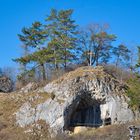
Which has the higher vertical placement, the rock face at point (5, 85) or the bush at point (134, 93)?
the rock face at point (5, 85)

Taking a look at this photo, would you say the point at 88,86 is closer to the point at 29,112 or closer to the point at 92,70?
the point at 92,70

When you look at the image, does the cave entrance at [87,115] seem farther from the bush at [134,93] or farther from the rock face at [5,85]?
the rock face at [5,85]

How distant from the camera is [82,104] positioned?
37156mm

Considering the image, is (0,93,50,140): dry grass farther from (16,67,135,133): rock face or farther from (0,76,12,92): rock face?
(0,76,12,92): rock face

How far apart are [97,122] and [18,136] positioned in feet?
24.6

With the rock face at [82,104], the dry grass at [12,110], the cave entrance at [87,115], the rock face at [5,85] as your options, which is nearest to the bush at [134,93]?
the rock face at [82,104]

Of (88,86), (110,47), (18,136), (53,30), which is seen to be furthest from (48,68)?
(18,136)

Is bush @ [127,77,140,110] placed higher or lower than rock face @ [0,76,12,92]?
lower

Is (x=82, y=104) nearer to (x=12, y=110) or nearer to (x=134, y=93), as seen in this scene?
(x=12, y=110)

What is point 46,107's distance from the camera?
34281mm

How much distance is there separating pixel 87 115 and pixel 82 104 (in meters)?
1.13

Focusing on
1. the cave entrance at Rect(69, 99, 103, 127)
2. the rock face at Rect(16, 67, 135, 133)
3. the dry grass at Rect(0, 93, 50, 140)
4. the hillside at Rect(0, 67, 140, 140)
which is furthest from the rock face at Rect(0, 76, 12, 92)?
the cave entrance at Rect(69, 99, 103, 127)

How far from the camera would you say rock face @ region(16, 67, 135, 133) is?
33781 mm

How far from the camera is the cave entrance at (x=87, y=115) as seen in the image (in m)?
36.2
